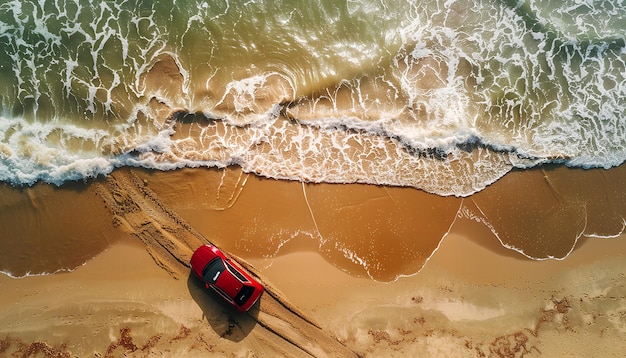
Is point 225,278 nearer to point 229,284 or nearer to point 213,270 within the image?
point 229,284

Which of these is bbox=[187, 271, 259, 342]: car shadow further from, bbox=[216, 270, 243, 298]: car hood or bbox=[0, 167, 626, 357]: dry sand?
bbox=[216, 270, 243, 298]: car hood

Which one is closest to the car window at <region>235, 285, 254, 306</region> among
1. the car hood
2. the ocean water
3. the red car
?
the red car

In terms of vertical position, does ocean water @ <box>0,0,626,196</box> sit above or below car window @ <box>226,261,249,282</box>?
above

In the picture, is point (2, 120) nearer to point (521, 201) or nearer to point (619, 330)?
point (521, 201)

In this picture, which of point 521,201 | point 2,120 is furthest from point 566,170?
point 2,120

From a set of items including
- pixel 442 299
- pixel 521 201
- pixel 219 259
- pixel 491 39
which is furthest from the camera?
pixel 491 39
